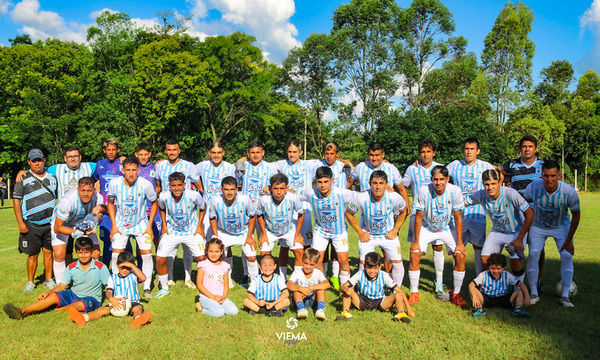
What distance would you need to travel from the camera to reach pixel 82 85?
30.5 m

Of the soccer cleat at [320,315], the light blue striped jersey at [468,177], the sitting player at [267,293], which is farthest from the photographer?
the light blue striped jersey at [468,177]

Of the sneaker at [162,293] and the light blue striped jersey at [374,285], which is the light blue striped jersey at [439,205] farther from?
the sneaker at [162,293]

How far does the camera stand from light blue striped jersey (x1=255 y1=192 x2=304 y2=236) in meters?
6.00

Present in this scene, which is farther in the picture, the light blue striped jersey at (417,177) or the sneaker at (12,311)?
the light blue striped jersey at (417,177)

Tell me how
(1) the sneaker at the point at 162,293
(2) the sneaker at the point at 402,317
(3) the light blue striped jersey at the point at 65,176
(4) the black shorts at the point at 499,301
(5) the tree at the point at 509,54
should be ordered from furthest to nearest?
(5) the tree at the point at 509,54
(3) the light blue striped jersey at the point at 65,176
(1) the sneaker at the point at 162,293
(4) the black shorts at the point at 499,301
(2) the sneaker at the point at 402,317

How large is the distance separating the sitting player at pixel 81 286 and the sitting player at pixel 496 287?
4979 mm

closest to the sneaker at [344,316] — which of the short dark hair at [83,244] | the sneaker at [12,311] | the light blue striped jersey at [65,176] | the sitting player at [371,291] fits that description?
the sitting player at [371,291]

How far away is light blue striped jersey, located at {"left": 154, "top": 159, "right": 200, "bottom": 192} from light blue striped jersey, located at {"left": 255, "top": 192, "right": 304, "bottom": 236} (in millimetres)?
1520

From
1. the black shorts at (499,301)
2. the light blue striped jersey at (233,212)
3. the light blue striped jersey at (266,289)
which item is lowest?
the black shorts at (499,301)

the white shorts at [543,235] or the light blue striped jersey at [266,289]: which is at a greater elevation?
the white shorts at [543,235]

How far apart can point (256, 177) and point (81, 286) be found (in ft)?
10.3

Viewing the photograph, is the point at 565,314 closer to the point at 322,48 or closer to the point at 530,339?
the point at 530,339

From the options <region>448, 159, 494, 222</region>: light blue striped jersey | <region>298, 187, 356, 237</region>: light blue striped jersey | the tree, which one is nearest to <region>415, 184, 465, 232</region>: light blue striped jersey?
<region>448, 159, 494, 222</region>: light blue striped jersey

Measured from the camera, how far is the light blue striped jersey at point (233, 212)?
6.09 metres
